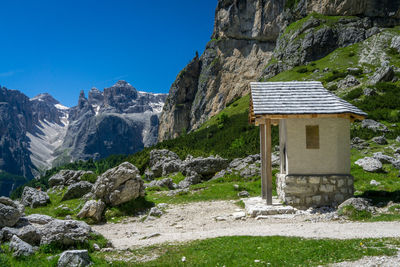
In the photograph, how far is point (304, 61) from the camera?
65.3m

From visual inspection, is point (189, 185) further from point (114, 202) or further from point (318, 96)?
point (318, 96)

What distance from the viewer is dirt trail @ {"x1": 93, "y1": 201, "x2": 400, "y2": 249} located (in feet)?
29.6

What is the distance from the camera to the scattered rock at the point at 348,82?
4138 centimetres

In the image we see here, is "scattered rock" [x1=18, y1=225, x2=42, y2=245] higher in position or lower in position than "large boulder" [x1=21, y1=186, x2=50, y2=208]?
higher

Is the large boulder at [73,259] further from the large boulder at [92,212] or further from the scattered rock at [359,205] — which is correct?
the scattered rock at [359,205]

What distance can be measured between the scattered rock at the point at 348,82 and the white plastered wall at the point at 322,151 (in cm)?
3130

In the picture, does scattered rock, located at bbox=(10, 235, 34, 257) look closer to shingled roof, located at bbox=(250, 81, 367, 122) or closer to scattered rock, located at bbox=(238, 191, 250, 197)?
shingled roof, located at bbox=(250, 81, 367, 122)

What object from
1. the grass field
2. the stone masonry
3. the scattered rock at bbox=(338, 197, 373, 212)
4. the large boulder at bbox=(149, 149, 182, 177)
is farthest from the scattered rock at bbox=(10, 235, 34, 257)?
the large boulder at bbox=(149, 149, 182, 177)

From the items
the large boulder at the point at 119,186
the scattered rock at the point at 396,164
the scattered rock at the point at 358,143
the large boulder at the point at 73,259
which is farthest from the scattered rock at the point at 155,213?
the scattered rock at the point at 358,143

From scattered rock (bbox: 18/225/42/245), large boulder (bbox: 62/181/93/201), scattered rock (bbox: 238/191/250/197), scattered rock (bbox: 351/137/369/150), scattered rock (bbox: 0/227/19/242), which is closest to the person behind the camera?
scattered rock (bbox: 18/225/42/245)

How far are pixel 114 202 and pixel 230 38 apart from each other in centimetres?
8786

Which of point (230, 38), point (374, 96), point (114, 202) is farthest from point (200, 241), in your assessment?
point (230, 38)

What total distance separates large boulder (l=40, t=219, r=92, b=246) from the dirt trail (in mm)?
1256

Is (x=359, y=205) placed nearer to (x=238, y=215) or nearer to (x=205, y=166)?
(x=238, y=215)
